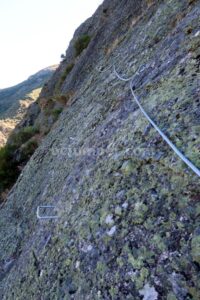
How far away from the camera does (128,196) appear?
15.5ft

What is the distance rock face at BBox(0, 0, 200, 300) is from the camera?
367 centimetres

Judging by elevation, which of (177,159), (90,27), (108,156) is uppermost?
(177,159)

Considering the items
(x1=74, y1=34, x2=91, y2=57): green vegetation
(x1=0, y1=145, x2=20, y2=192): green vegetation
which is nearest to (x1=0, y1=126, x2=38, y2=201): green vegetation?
(x1=0, y1=145, x2=20, y2=192): green vegetation

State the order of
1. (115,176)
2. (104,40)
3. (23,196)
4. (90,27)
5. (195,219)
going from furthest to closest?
1. (90,27)
2. (104,40)
3. (23,196)
4. (115,176)
5. (195,219)

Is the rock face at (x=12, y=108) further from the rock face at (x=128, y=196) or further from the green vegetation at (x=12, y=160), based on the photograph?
the rock face at (x=128, y=196)

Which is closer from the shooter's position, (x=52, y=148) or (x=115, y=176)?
(x=115, y=176)

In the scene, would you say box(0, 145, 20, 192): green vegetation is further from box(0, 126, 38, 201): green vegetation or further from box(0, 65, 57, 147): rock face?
box(0, 65, 57, 147): rock face

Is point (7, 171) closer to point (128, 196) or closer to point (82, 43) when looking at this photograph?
point (82, 43)

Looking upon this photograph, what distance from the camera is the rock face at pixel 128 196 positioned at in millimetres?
3674

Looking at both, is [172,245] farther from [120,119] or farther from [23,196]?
[23,196]

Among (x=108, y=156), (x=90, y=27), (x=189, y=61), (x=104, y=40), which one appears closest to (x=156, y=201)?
(x=108, y=156)

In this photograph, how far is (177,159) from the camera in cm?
422

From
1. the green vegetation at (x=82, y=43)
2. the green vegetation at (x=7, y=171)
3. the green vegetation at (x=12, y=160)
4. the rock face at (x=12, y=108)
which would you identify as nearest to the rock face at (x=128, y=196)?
the green vegetation at (x=12, y=160)

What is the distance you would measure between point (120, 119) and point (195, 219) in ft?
12.3
